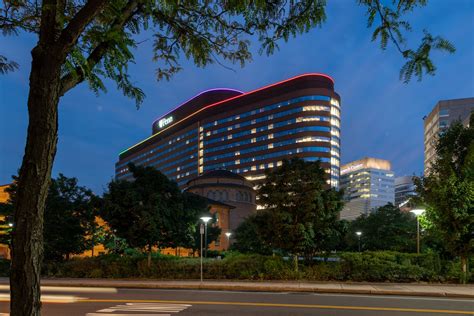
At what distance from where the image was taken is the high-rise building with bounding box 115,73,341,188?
14000 cm

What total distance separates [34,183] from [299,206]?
762 inches

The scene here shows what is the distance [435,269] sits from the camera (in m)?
19.8

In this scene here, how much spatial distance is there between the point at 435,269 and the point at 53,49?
21.3 metres

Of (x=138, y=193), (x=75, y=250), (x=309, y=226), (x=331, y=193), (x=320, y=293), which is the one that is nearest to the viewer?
Result: (x=320, y=293)

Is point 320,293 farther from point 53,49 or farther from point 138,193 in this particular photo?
point 53,49

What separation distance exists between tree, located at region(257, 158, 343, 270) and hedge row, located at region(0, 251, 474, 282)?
4.08 feet

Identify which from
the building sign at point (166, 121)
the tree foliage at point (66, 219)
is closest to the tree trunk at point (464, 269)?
the tree foliage at point (66, 219)

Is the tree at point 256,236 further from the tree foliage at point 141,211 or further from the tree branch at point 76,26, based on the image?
the tree branch at point 76,26

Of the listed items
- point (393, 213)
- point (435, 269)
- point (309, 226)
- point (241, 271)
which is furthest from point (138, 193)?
point (393, 213)

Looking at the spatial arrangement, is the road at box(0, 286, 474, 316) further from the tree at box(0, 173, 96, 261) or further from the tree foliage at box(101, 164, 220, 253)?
the tree at box(0, 173, 96, 261)

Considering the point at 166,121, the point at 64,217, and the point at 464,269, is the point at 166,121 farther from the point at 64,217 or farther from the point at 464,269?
the point at 464,269

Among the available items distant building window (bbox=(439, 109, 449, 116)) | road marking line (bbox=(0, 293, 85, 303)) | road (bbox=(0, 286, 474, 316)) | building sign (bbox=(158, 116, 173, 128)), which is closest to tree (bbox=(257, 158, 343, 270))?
road (bbox=(0, 286, 474, 316))

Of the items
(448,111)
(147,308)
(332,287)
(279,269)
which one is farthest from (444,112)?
(147,308)

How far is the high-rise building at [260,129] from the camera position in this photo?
140000 mm
